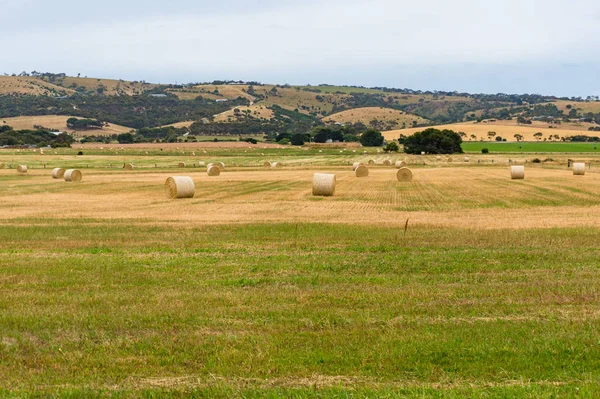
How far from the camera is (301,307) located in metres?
12.4

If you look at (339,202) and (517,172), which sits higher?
A: (339,202)

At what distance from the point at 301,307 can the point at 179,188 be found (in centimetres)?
2709

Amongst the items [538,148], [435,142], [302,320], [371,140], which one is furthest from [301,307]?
[371,140]

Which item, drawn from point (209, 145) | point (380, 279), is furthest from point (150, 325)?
point (209, 145)

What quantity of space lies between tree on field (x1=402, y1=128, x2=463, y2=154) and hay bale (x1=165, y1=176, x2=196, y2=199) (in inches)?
3337

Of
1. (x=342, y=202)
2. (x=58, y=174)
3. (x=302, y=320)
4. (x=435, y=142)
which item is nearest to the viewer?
(x=302, y=320)

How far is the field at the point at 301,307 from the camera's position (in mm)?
8812

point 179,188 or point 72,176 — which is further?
point 72,176

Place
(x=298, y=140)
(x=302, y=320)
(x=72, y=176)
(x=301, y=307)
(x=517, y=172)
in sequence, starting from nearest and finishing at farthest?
(x=302, y=320) → (x=301, y=307) → (x=517, y=172) → (x=72, y=176) → (x=298, y=140)

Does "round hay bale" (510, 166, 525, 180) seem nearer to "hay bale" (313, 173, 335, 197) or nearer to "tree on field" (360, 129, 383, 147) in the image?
"hay bale" (313, 173, 335, 197)

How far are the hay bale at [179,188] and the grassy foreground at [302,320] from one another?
1849cm

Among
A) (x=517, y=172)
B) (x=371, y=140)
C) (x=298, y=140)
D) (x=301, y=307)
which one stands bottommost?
(x=371, y=140)

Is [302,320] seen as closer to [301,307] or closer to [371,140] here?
[301,307]

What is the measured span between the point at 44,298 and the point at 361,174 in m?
48.3
